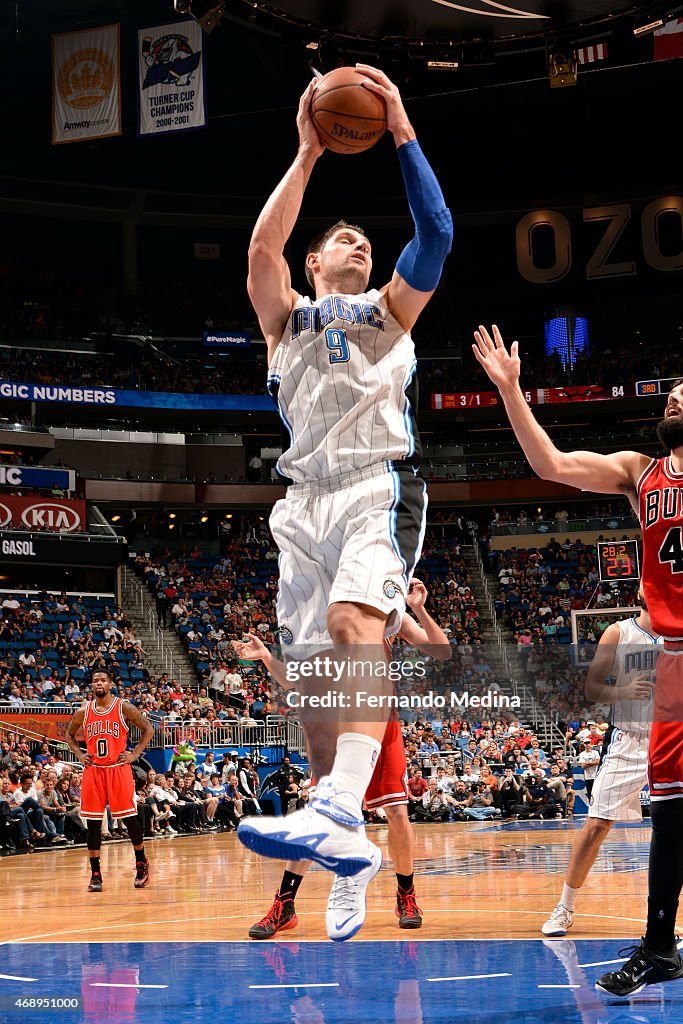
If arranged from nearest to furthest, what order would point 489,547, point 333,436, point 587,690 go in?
point 333,436
point 587,690
point 489,547

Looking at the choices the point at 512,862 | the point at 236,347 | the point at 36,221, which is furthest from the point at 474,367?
the point at 512,862

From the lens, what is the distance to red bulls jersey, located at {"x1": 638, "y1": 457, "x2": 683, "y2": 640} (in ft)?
16.9

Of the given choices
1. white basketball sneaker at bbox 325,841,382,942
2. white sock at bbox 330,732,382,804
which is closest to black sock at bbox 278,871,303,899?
white basketball sneaker at bbox 325,841,382,942

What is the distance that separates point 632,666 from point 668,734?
147cm

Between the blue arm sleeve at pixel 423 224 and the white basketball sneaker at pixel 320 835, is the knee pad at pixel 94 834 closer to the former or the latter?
the white basketball sneaker at pixel 320 835

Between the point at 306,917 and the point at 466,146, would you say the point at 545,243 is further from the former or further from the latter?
the point at 306,917

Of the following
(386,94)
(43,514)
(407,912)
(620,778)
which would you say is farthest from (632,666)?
(43,514)

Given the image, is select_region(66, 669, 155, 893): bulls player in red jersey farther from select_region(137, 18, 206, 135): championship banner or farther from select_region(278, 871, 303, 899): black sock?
select_region(137, 18, 206, 135): championship banner

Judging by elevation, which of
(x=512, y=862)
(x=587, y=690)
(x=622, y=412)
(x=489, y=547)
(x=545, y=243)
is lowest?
(x=512, y=862)

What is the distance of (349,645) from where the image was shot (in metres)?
3.92

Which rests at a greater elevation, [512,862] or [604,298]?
[604,298]

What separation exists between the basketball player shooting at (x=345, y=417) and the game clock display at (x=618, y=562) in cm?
2515

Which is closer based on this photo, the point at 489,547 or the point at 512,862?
the point at 512,862

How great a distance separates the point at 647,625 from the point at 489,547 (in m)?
29.7
